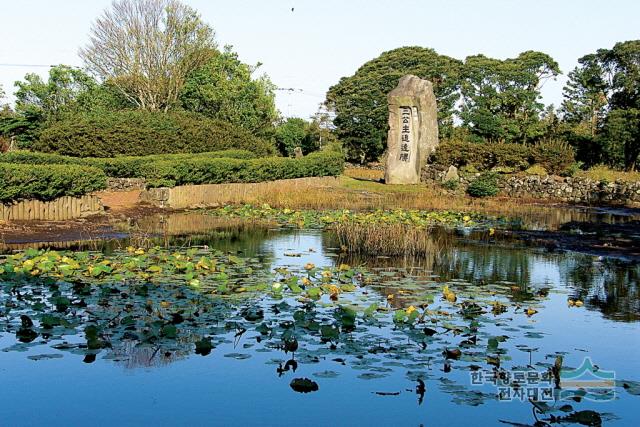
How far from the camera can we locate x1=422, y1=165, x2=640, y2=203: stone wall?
29.9m

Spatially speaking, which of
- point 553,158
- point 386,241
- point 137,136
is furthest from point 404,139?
point 386,241

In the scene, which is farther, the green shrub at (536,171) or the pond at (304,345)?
the green shrub at (536,171)

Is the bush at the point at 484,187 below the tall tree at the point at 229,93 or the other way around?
below

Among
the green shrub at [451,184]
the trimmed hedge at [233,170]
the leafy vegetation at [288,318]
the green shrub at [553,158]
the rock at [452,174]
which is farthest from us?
the green shrub at [553,158]

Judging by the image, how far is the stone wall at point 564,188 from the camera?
98.2 ft

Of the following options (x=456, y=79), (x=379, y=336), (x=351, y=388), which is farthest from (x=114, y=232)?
(x=456, y=79)

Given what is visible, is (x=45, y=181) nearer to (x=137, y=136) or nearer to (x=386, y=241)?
(x=386, y=241)

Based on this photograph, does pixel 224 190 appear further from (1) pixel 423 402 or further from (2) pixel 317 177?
(1) pixel 423 402

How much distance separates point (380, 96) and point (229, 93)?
14.3 metres

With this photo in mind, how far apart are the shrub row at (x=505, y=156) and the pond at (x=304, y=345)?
21577 mm

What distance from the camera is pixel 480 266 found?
1334 centimetres

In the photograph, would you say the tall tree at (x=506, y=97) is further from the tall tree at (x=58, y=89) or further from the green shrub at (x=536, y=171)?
the tall tree at (x=58, y=89)

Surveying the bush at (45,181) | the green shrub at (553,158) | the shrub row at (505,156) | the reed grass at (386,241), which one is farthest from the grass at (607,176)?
the bush at (45,181)

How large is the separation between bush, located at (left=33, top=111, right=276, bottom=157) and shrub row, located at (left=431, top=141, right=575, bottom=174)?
10.6 metres
